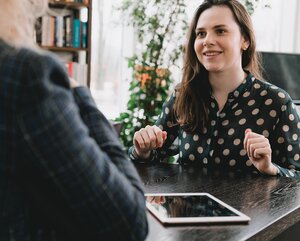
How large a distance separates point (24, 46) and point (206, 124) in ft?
4.40

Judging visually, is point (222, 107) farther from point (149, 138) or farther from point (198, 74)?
point (149, 138)

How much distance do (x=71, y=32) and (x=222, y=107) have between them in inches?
89.2

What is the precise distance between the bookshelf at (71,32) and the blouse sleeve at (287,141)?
225 cm

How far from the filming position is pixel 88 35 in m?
3.76

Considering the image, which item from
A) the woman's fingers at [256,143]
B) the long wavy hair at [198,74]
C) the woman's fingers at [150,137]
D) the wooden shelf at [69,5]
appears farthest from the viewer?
the wooden shelf at [69,5]

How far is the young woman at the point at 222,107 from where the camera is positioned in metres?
1.68

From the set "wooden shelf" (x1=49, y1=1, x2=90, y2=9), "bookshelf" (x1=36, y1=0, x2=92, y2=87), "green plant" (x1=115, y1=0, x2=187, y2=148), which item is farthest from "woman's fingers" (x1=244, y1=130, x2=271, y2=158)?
"wooden shelf" (x1=49, y1=1, x2=90, y2=9)

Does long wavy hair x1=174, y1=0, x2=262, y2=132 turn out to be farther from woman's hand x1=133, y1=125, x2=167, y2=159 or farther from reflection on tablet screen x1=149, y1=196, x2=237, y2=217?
reflection on tablet screen x1=149, y1=196, x2=237, y2=217

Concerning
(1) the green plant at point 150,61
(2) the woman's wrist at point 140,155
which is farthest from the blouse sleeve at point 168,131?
(1) the green plant at point 150,61

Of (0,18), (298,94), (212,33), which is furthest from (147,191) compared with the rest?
(298,94)

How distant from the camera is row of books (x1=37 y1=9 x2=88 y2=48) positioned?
3.62 m

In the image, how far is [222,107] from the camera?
1.82 metres

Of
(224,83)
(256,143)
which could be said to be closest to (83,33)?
(224,83)

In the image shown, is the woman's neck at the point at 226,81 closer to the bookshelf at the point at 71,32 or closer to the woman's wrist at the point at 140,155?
the woman's wrist at the point at 140,155
